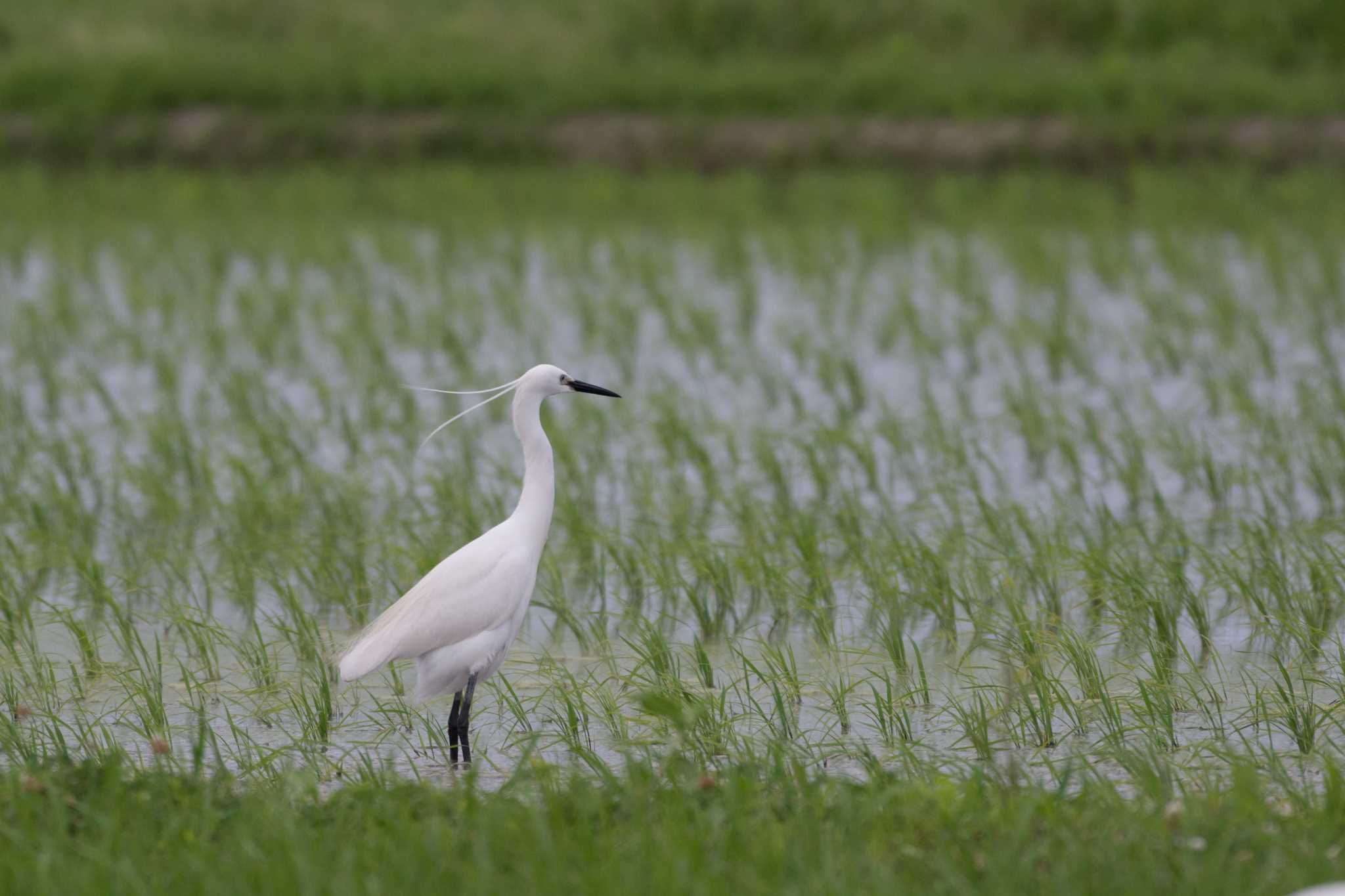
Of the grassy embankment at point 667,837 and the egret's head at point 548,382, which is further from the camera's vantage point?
the egret's head at point 548,382

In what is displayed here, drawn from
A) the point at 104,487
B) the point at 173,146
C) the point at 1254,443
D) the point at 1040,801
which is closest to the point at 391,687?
the point at 1040,801

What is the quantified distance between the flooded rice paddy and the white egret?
16 centimetres

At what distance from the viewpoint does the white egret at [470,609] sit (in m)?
3.67

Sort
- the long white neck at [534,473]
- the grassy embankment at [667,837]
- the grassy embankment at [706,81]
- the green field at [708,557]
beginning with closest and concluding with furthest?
the grassy embankment at [667,837] < the green field at [708,557] < the long white neck at [534,473] < the grassy embankment at [706,81]

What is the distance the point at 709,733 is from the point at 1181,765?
→ 3.15ft

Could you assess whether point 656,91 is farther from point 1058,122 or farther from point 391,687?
point 391,687

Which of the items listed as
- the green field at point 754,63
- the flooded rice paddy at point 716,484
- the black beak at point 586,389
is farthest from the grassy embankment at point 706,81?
the black beak at point 586,389

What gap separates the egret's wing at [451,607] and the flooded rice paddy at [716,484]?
20 centimetres

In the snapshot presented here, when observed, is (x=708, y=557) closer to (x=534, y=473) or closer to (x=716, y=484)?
(x=716, y=484)

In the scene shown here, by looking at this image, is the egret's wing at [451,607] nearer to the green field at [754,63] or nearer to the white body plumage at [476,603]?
the white body plumage at [476,603]

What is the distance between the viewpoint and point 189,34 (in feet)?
68.0

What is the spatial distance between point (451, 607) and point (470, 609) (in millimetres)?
41

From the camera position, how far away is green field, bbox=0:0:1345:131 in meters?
14.9

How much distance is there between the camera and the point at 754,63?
16812mm
